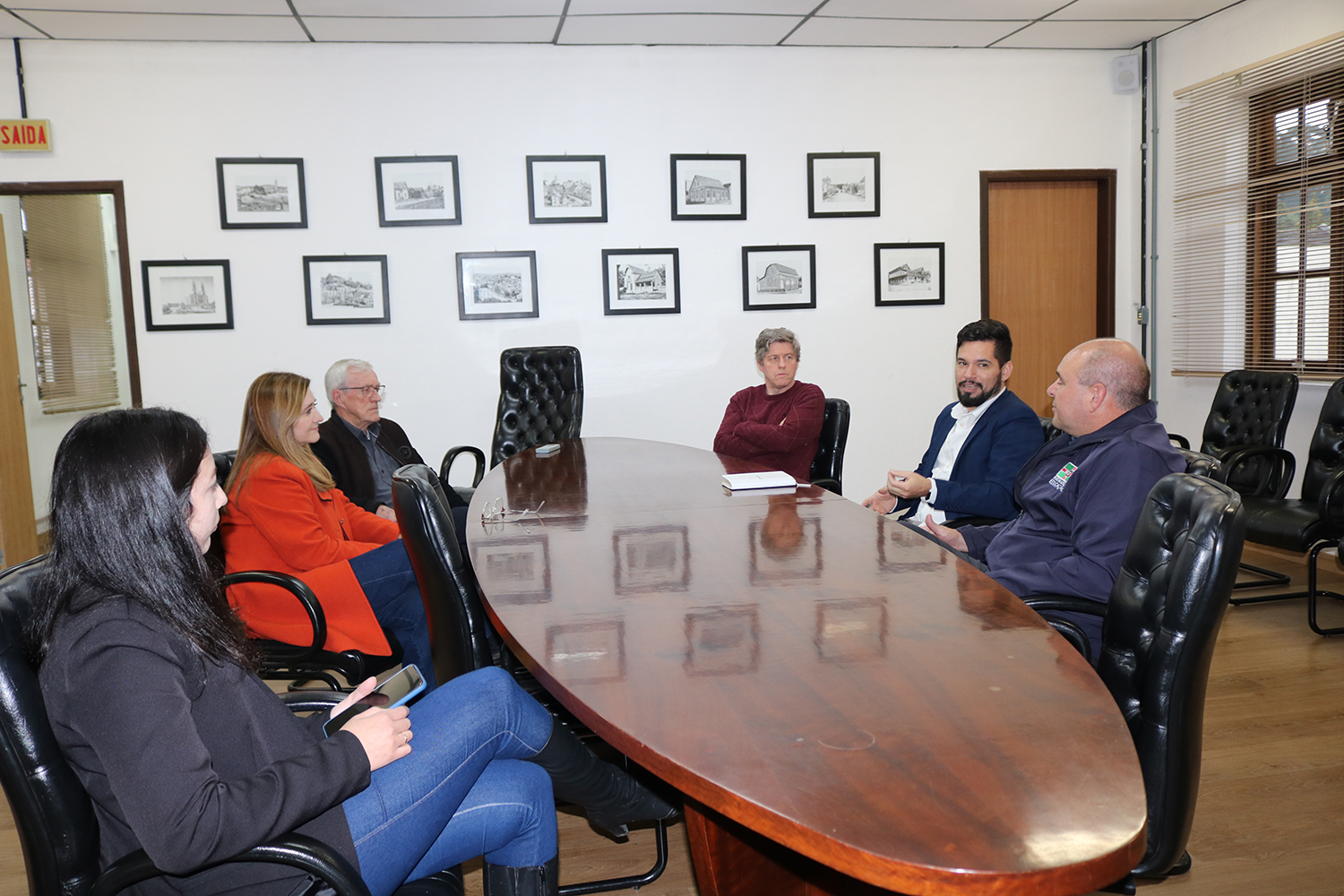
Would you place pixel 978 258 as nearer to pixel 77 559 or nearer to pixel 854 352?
pixel 854 352

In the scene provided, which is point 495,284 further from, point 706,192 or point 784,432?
point 784,432

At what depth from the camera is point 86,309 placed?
24.2 ft

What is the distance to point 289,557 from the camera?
266cm

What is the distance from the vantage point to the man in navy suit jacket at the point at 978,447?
121 inches

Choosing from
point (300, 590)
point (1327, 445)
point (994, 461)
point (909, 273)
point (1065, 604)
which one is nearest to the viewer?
point (1065, 604)

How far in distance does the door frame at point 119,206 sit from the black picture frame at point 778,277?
3.80 meters

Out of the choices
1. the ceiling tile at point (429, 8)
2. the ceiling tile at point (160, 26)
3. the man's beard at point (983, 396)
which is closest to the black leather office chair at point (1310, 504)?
the man's beard at point (983, 396)

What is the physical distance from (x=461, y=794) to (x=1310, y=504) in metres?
4.07

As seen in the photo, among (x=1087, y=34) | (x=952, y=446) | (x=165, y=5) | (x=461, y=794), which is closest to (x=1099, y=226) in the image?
(x=1087, y=34)

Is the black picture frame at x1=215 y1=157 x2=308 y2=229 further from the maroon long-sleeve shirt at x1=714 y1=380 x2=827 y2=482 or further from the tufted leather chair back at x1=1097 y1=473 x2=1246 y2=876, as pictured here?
the tufted leather chair back at x1=1097 y1=473 x2=1246 y2=876

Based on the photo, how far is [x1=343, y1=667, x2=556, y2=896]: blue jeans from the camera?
1.29m

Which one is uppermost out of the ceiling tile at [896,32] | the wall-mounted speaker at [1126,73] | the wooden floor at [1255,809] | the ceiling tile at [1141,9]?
the ceiling tile at [896,32]

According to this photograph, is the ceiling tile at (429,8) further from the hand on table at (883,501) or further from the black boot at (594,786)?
the black boot at (594,786)

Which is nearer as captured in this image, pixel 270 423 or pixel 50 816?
pixel 50 816
